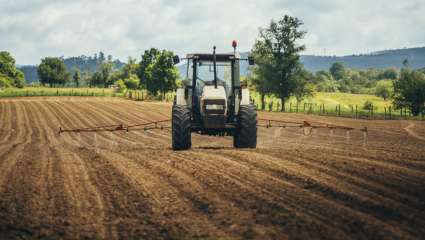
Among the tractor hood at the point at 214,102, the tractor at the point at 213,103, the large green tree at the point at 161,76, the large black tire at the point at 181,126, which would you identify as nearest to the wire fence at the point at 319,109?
the large green tree at the point at 161,76

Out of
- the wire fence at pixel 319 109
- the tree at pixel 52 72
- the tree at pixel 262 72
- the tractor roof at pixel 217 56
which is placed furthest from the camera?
the tree at pixel 52 72

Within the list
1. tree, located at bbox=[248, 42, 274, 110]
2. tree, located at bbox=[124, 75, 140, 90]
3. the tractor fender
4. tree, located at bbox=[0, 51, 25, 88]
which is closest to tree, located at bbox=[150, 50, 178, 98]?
tree, located at bbox=[248, 42, 274, 110]

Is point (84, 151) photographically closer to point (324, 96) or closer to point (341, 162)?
point (341, 162)

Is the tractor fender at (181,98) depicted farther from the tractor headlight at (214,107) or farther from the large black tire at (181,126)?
the tractor headlight at (214,107)

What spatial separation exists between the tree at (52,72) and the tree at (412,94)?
104 metres

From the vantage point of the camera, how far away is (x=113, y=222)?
6.46 metres

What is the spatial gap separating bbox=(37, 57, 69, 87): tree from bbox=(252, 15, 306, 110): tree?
9069 centimetres

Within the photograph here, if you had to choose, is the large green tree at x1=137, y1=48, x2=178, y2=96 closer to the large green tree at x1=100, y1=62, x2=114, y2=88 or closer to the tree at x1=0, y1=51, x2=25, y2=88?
the tree at x1=0, y1=51, x2=25, y2=88

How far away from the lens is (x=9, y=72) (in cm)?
10256

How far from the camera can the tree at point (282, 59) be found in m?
56.8

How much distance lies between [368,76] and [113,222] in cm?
19811

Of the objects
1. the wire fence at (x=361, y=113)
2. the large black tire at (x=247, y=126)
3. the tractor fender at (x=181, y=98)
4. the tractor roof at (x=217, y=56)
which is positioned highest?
the tractor roof at (x=217, y=56)

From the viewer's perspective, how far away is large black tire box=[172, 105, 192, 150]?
13562 mm

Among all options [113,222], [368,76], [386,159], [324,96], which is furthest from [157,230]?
[368,76]
